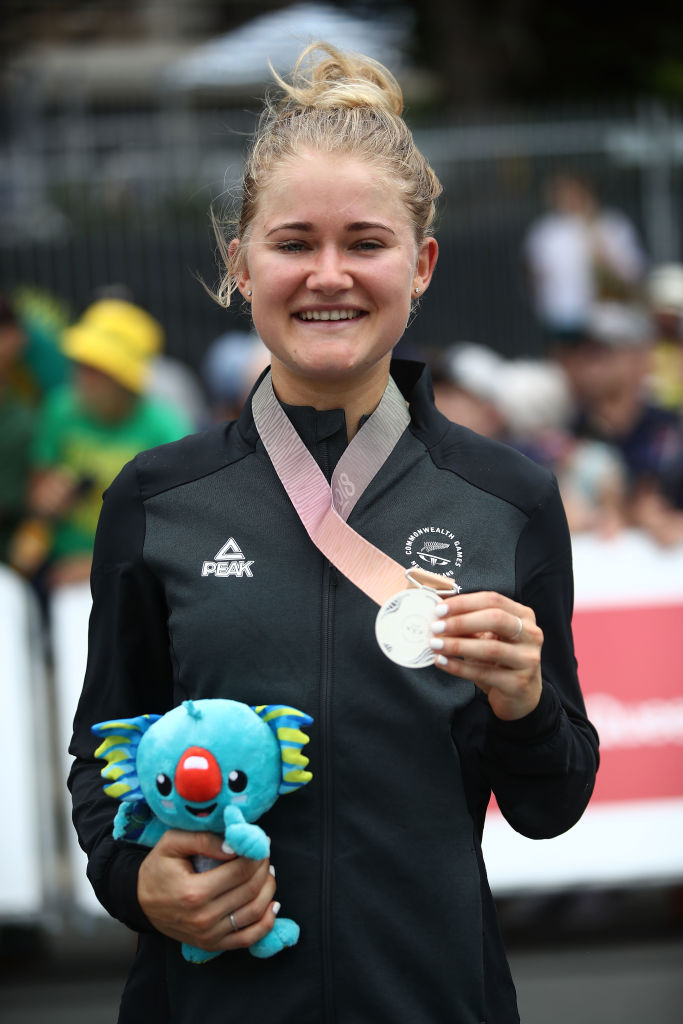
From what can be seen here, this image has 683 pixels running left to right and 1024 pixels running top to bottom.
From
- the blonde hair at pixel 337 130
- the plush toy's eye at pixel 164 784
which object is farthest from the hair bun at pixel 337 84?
the plush toy's eye at pixel 164 784

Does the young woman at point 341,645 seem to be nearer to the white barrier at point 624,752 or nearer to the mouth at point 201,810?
the mouth at point 201,810

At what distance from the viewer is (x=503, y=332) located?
10195 millimetres

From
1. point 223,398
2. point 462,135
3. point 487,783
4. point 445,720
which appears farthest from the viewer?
point 462,135

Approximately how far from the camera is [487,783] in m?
1.96

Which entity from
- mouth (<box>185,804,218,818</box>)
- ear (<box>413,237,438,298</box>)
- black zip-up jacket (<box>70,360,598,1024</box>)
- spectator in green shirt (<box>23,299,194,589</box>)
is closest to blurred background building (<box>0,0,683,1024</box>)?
spectator in green shirt (<box>23,299,194,589</box>)

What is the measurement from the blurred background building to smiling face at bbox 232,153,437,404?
0.40 metres

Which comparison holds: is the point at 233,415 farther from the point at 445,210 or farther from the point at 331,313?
the point at 445,210

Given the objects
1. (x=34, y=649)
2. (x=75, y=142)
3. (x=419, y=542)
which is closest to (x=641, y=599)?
(x=34, y=649)

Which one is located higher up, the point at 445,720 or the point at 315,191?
the point at 315,191

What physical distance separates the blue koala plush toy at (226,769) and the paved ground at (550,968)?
2.85 metres

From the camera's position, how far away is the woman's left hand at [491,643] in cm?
167

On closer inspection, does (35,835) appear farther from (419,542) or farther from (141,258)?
(141,258)

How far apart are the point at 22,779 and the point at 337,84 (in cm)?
321

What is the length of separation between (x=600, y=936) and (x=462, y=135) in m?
7.70
